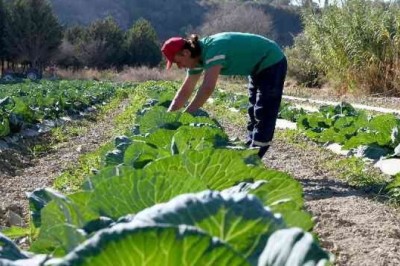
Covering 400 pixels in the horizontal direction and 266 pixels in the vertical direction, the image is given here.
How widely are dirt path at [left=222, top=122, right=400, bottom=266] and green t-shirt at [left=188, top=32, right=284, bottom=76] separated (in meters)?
1.16

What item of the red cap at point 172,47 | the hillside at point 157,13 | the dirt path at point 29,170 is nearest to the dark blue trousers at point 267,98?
the red cap at point 172,47

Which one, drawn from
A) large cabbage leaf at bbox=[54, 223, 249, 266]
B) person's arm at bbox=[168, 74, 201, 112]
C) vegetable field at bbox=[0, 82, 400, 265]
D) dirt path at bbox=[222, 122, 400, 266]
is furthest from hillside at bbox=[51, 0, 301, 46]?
large cabbage leaf at bbox=[54, 223, 249, 266]

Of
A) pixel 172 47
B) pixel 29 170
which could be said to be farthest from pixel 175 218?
pixel 29 170

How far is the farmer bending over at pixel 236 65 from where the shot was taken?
4.79 meters

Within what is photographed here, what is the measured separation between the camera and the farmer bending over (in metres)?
4.79

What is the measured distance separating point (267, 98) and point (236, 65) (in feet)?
1.51

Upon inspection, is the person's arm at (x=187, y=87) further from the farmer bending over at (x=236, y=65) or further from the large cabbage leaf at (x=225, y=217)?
the large cabbage leaf at (x=225, y=217)

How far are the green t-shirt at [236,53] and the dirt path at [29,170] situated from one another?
5.84 ft

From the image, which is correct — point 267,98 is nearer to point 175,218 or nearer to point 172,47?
point 172,47

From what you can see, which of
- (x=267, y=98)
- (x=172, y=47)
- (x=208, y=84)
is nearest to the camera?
(x=172, y=47)

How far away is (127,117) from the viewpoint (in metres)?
13.1

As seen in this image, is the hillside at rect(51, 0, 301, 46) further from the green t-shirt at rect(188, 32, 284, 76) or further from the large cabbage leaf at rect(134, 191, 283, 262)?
the large cabbage leaf at rect(134, 191, 283, 262)

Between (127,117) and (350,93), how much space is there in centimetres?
878

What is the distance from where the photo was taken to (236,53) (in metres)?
4.95
